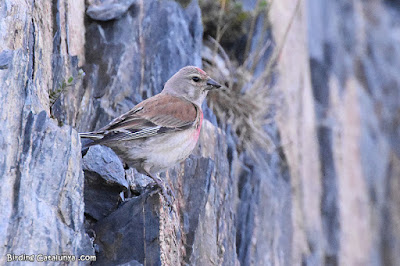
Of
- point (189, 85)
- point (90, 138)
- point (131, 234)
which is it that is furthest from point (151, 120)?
point (131, 234)

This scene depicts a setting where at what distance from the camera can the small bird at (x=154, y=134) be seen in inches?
212

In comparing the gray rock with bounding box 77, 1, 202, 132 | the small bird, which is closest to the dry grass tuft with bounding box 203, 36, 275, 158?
the gray rock with bounding box 77, 1, 202, 132

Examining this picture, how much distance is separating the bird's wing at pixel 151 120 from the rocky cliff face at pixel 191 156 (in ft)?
0.92

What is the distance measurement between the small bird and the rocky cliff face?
0.79 feet

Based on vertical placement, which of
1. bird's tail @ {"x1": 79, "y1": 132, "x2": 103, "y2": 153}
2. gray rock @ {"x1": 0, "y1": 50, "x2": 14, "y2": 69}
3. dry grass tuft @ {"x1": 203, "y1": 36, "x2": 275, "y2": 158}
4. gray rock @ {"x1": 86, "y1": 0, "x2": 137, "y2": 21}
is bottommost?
bird's tail @ {"x1": 79, "y1": 132, "x2": 103, "y2": 153}

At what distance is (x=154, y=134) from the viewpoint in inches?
223

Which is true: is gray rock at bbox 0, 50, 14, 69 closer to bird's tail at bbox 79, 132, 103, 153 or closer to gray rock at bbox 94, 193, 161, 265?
bird's tail at bbox 79, 132, 103, 153

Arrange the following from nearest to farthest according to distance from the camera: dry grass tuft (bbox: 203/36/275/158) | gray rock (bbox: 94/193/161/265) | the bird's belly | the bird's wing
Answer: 1. gray rock (bbox: 94/193/161/265)
2. the bird's wing
3. the bird's belly
4. dry grass tuft (bbox: 203/36/275/158)

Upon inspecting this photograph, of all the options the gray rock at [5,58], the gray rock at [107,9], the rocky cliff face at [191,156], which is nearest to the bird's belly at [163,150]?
the rocky cliff face at [191,156]

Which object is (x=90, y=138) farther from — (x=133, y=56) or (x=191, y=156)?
(x=133, y=56)

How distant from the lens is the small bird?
212 inches

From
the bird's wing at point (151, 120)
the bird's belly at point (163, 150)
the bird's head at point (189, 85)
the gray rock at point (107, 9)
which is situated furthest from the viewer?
the gray rock at point (107, 9)

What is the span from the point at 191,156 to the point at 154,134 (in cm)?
126

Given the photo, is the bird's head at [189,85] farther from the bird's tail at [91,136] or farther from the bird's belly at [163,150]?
the bird's tail at [91,136]
